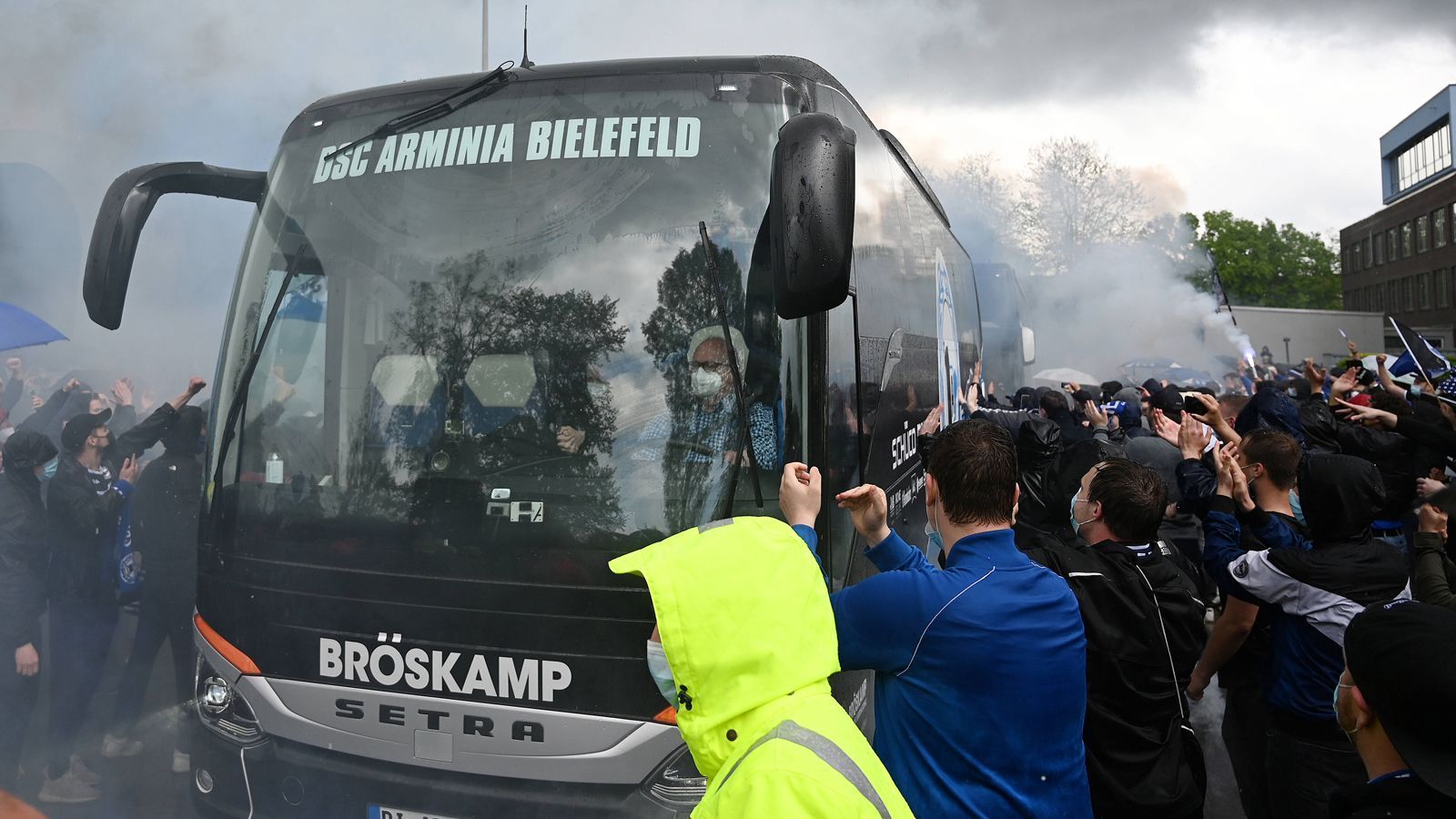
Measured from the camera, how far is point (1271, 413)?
17.5ft

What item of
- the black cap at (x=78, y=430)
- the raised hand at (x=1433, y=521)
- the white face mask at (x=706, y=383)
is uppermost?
the white face mask at (x=706, y=383)

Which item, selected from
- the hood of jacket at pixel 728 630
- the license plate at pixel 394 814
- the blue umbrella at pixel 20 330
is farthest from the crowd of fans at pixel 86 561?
the hood of jacket at pixel 728 630

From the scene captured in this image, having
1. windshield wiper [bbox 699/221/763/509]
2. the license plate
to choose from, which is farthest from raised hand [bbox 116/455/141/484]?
windshield wiper [bbox 699/221/763/509]

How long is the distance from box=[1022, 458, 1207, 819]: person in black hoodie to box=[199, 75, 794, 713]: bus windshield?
0.98 metres

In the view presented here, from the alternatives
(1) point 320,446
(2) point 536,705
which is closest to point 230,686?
(1) point 320,446

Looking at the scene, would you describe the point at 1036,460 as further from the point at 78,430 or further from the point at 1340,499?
the point at 78,430

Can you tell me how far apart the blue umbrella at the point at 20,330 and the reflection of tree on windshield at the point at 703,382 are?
2.74 m

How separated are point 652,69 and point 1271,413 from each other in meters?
3.92

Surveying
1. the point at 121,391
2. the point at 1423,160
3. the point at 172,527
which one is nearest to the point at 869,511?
the point at 172,527

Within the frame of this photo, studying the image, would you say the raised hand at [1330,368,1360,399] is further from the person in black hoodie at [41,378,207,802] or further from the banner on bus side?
the person in black hoodie at [41,378,207,802]

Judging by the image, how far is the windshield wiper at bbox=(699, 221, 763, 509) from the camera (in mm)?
2930

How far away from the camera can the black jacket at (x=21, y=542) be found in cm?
433

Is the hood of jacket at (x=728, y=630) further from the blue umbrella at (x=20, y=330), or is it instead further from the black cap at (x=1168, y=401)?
the black cap at (x=1168, y=401)

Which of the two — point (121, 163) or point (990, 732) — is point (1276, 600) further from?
point (121, 163)
